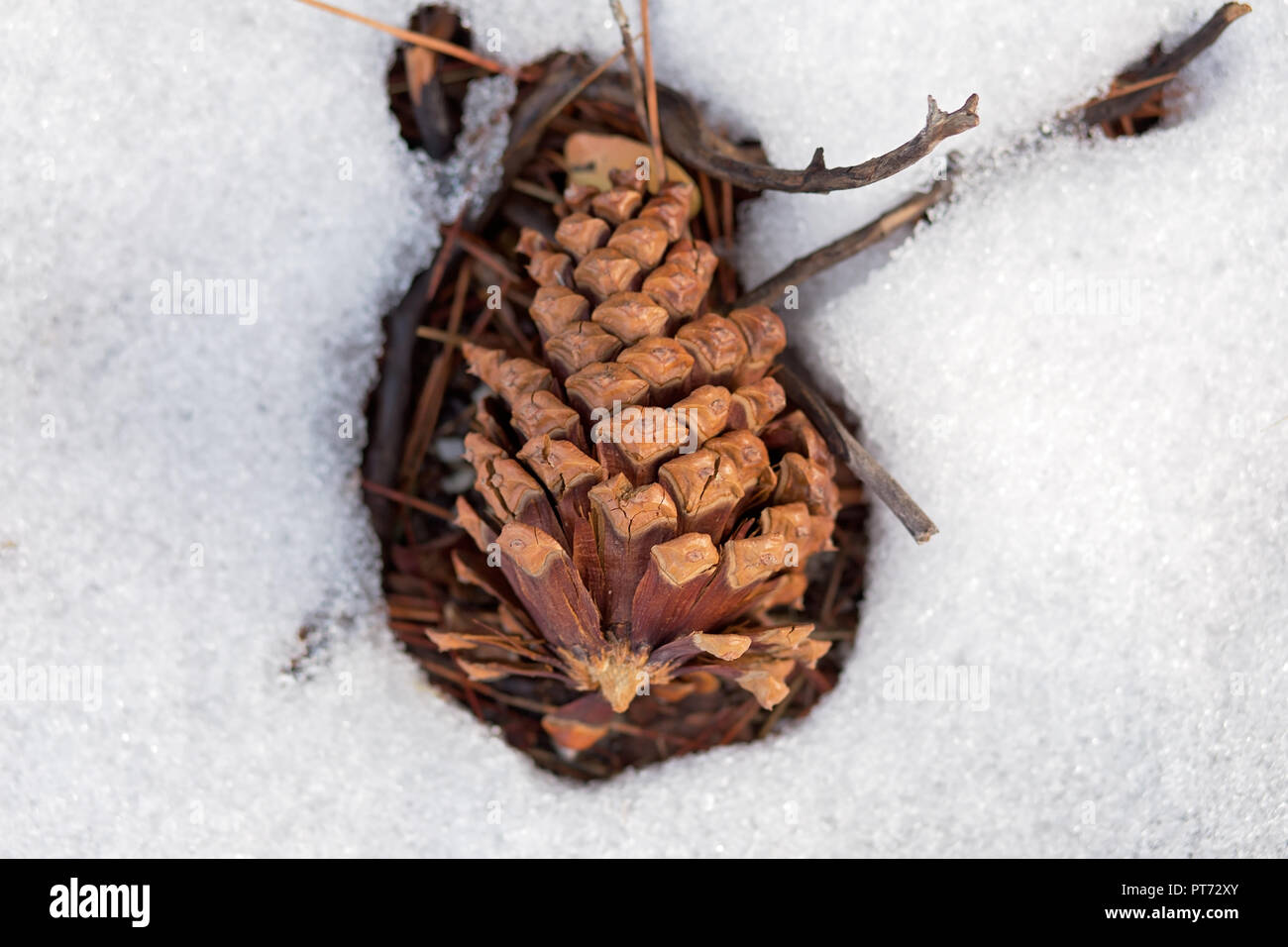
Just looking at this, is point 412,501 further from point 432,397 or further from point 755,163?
point 755,163

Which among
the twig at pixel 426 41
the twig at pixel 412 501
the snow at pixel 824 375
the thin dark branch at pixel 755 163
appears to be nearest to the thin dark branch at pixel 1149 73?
the snow at pixel 824 375

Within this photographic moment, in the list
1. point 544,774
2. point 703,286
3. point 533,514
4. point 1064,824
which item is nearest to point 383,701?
point 544,774

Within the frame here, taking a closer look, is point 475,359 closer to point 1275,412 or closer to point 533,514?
point 533,514

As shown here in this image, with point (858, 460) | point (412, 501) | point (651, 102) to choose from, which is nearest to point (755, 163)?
point (651, 102)

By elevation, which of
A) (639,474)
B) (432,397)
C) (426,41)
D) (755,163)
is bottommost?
(639,474)

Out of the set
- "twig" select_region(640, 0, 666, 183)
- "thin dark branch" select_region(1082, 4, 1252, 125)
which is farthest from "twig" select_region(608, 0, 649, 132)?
"thin dark branch" select_region(1082, 4, 1252, 125)

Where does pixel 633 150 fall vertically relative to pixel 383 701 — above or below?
above
